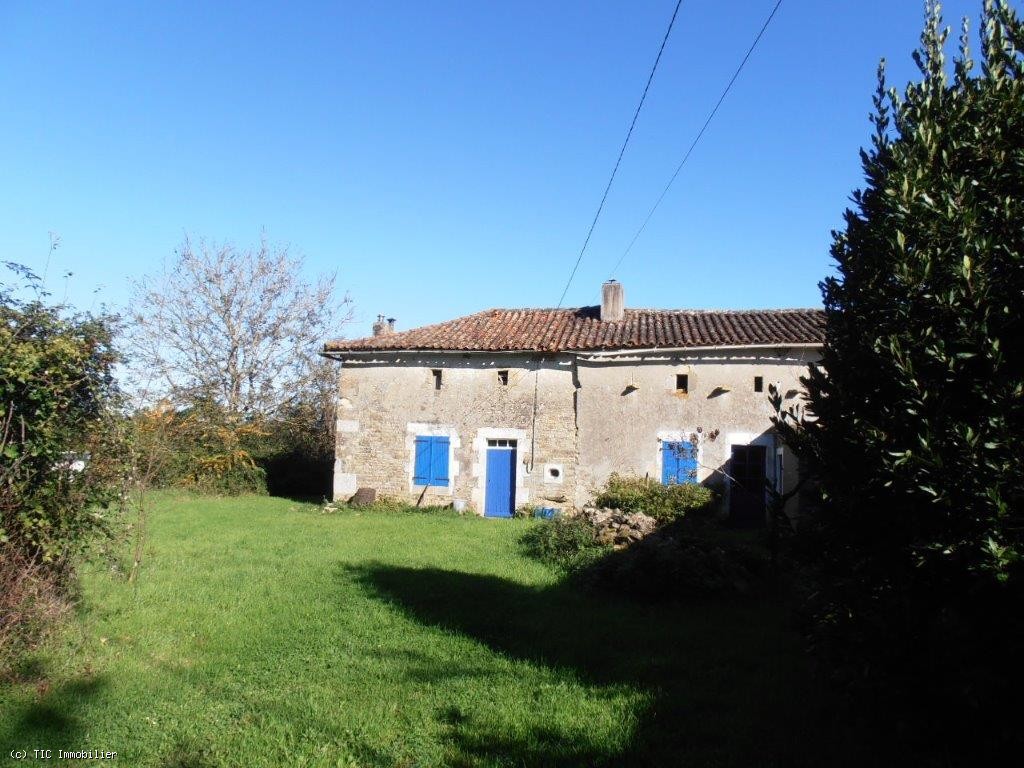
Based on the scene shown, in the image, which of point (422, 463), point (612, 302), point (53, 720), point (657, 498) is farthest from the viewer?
point (612, 302)

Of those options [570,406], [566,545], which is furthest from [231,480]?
[566,545]

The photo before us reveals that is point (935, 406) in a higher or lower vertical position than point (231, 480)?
higher

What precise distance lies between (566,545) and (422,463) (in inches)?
301

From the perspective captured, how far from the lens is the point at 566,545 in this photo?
10555 millimetres

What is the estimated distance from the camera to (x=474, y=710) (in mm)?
4832

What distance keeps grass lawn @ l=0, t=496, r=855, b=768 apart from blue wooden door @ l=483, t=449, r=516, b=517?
772cm

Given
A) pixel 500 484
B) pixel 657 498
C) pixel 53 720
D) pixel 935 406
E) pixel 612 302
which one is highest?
pixel 612 302

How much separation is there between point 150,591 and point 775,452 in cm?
1306

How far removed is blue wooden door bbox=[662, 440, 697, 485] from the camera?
15.8 m

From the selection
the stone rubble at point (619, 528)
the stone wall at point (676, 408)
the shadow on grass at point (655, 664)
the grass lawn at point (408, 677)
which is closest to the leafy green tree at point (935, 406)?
the shadow on grass at point (655, 664)

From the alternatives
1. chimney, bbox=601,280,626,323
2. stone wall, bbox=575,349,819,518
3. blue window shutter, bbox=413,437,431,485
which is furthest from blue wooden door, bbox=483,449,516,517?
chimney, bbox=601,280,626,323

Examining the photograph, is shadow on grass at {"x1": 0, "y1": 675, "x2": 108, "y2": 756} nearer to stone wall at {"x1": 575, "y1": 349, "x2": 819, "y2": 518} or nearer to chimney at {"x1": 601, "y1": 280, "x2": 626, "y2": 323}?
stone wall at {"x1": 575, "y1": 349, "x2": 819, "y2": 518}

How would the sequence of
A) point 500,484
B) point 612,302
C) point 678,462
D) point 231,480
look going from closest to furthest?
point 678,462
point 500,484
point 612,302
point 231,480

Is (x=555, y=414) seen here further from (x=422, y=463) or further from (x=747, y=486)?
(x=747, y=486)
